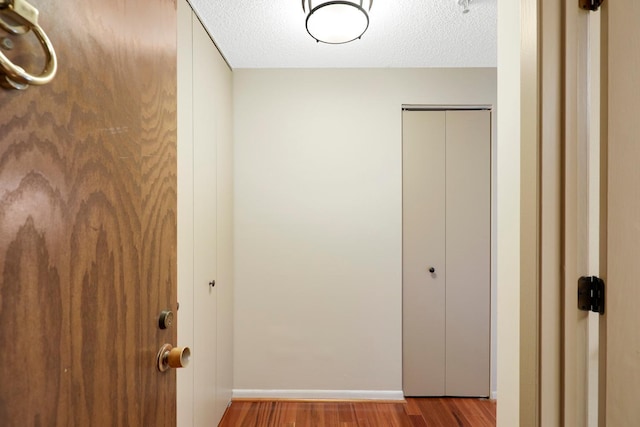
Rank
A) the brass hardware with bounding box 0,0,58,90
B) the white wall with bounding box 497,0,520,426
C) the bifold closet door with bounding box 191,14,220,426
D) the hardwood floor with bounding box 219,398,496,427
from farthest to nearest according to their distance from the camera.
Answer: the hardwood floor with bounding box 219,398,496,427
the bifold closet door with bounding box 191,14,220,426
the white wall with bounding box 497,0,520,426
the brass hardware with bounding box 0,0,58,90

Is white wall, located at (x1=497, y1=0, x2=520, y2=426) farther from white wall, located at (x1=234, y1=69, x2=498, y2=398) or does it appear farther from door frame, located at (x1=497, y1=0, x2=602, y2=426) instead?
white wall, located at (x1=234, y1=69, x2=498, y2=398)

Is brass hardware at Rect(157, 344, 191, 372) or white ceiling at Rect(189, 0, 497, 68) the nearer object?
brass hardware at Rect(157, 344, 191, 372)

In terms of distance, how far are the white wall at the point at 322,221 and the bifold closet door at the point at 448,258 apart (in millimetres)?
101

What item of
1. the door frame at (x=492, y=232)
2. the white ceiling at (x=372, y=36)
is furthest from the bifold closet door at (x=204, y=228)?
the door frame at (x=492, y=232)

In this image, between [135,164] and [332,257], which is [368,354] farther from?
[135,164]

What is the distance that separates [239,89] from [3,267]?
2.09 meters

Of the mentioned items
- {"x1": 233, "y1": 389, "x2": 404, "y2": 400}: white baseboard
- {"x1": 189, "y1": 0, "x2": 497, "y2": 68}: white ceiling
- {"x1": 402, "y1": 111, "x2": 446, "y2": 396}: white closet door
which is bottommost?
{"x1": 233, "y1": 389, "x2": 404, "y2": 400}: white baseboard

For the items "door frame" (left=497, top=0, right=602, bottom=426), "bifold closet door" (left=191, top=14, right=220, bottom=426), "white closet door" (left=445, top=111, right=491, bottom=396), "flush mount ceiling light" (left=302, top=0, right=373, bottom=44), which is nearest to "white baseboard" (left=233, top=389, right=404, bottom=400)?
"bifold closet door" (left=191, top=14, right=220, bottom=426)

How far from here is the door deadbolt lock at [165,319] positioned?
0.79 m

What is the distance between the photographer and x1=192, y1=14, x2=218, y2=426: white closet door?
1599 mm

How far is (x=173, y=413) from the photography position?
0.87 metres

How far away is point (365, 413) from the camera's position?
2.09 m

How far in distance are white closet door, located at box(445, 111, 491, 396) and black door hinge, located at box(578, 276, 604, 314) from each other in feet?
4.77

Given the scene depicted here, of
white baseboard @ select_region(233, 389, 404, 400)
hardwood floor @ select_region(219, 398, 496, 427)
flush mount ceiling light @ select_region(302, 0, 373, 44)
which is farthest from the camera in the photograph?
white baseboard @ select_region(233, 389, 404, 400)
